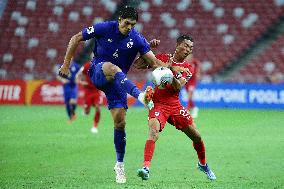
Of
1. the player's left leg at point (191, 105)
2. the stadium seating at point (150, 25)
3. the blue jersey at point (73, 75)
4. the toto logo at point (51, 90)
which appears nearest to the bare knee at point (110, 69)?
the blue jersey at point (73, 75)

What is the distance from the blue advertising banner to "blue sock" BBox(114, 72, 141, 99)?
59.8 ft

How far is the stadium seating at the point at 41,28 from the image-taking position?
1272 inches

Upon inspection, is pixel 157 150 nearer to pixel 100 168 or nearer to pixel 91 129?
pixel 100 168

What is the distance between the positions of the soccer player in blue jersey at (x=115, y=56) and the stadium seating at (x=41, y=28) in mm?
22614

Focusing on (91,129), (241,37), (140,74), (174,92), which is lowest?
(174,92)

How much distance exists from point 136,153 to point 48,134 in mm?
4354

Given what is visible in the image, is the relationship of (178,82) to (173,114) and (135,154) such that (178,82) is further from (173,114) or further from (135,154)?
(135,154)

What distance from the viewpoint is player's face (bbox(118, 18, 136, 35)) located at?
351 inches

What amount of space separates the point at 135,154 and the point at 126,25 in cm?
440

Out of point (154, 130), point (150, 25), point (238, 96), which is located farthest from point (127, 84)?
point (150, 25)

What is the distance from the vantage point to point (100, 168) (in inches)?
424

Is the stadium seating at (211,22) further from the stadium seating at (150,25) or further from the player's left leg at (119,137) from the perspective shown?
the player's left leg at (119,137)

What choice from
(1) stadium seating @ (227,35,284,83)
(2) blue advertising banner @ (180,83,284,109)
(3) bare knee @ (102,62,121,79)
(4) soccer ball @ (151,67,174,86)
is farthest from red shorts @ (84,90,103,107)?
(1) stadium seating @ (227,35,284,83)

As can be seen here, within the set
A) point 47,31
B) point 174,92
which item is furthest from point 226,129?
point 47,31
